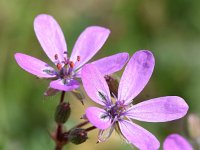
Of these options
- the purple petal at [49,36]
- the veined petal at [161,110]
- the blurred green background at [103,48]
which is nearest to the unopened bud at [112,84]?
the veined petal at [161,110]

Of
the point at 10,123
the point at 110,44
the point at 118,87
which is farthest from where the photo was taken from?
the point at 110,44

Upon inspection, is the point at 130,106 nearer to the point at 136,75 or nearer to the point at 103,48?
the point at 136,75

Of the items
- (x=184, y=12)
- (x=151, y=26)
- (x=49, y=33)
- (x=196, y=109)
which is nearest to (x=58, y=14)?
(x=151, y=26)

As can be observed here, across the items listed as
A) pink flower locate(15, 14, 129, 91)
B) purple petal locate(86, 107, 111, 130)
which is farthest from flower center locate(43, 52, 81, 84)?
purple petal locate(86, 107, 111, 130)

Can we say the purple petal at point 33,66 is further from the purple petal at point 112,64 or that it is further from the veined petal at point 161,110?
the veined petal at point 161,110

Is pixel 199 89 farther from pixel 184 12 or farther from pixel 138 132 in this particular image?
pixel 138 132

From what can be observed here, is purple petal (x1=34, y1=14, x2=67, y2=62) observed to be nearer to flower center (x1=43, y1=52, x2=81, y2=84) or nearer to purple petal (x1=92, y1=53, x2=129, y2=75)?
flower center (x1=43, y1=52, x2=81, y2=84)
